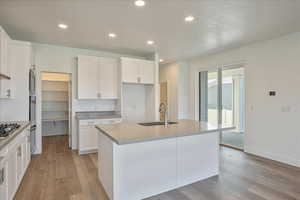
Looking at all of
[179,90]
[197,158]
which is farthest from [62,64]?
[197,158]

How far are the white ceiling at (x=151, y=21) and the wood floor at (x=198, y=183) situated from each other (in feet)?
8.72

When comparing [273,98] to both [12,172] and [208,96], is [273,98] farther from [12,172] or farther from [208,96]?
[12,172]

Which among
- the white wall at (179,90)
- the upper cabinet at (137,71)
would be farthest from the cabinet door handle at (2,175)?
the white wall at (179,90)

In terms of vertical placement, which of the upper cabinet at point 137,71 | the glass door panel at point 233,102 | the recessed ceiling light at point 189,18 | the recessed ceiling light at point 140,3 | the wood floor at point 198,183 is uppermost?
the recessed ceiling light at point 189,18

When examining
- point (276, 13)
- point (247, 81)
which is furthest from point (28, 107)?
point (247, 81)

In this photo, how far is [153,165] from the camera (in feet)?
7.73

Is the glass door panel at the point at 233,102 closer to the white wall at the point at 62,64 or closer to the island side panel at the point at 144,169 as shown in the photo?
the island side panel at the point at 144,169

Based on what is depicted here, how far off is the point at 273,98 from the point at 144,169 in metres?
3.32

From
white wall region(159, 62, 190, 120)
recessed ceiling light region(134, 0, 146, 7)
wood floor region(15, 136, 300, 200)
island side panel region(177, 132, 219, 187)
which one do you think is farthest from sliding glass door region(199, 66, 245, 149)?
recessed ceiling light region(134, 0, 146, 7)

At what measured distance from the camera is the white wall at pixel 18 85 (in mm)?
3316

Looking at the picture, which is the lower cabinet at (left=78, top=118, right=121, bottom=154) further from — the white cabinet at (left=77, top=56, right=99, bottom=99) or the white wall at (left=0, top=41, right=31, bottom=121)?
the white wall at (left=0, top=41, right=31, bottom=121)

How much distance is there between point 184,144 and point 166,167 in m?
0.43

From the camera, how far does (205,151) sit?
284 centimetres

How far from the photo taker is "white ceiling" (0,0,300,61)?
7.98 ft
